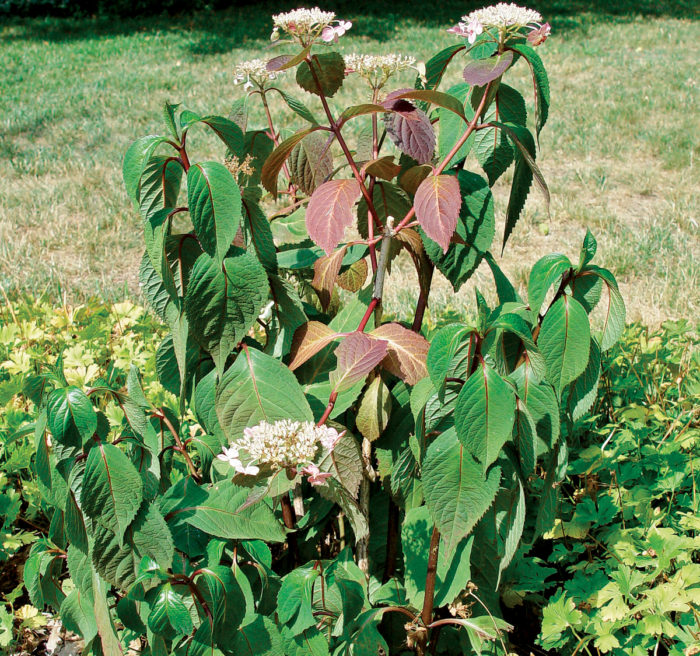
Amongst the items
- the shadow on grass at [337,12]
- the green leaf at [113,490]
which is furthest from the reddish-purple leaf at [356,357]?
Result: the shadow on grass at [337,12]

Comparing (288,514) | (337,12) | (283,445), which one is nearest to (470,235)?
(283,445)

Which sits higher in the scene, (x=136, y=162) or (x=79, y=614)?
(x=136, y=162)

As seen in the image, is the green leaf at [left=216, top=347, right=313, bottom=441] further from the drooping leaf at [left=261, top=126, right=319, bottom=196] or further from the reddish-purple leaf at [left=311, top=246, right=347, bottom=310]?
the drooping leaf at [left=261, top=126, right=319, bottom=196]

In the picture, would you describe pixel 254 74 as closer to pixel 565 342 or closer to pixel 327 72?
pixel 327 72

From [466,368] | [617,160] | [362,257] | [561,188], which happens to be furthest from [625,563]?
[617,160]

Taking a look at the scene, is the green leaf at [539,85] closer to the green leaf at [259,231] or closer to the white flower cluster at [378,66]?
the white flower cluster at [378,66]

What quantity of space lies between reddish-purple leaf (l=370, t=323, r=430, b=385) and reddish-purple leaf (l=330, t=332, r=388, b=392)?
54mm

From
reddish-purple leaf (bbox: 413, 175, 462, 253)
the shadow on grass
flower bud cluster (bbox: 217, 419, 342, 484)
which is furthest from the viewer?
the shadow on grass

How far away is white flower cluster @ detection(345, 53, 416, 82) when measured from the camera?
1.18m

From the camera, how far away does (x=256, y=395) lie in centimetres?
111

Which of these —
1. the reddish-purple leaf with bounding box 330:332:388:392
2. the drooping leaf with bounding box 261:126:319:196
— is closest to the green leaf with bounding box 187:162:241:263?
the drooping leaf with bounding box 261:126:319:196

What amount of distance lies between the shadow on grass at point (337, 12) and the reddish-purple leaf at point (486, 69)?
29.5ft

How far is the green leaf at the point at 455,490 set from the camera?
1.04m

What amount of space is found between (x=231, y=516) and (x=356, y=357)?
340mm
